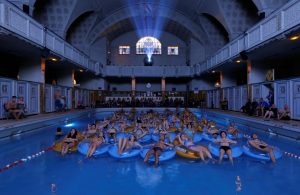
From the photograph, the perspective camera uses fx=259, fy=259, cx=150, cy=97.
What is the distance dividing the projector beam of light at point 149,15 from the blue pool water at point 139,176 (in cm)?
2642

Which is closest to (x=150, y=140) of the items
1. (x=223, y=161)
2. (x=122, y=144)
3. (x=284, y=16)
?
(x=122, y=144)

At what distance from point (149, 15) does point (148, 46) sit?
18.5ft

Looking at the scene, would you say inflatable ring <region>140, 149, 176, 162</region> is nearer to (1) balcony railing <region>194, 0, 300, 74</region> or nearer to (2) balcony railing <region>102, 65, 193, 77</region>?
(1) balcony railing <region>194, 0, 300, 74</region>

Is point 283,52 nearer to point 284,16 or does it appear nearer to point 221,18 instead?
point 284,16

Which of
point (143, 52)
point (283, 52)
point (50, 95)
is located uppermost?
point (143, 52)

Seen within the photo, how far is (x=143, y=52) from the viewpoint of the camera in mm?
37750

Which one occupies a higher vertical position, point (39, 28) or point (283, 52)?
point (39, 28)

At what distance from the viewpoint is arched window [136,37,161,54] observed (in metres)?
37.8

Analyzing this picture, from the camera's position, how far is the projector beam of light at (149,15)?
30.9 metres

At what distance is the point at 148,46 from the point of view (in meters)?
37.9

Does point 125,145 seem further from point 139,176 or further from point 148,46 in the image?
point 148,46

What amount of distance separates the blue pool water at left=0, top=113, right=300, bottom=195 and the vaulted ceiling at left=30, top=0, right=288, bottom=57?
1757cm

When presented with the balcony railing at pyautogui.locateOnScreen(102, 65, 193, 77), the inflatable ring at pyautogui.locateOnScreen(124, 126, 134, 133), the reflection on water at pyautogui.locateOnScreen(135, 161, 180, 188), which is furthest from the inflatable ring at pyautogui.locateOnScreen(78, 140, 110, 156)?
the balcony railing at pyautogui.locateOnScreen(102, 65, 193, 77)

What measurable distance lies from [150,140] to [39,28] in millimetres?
8974
